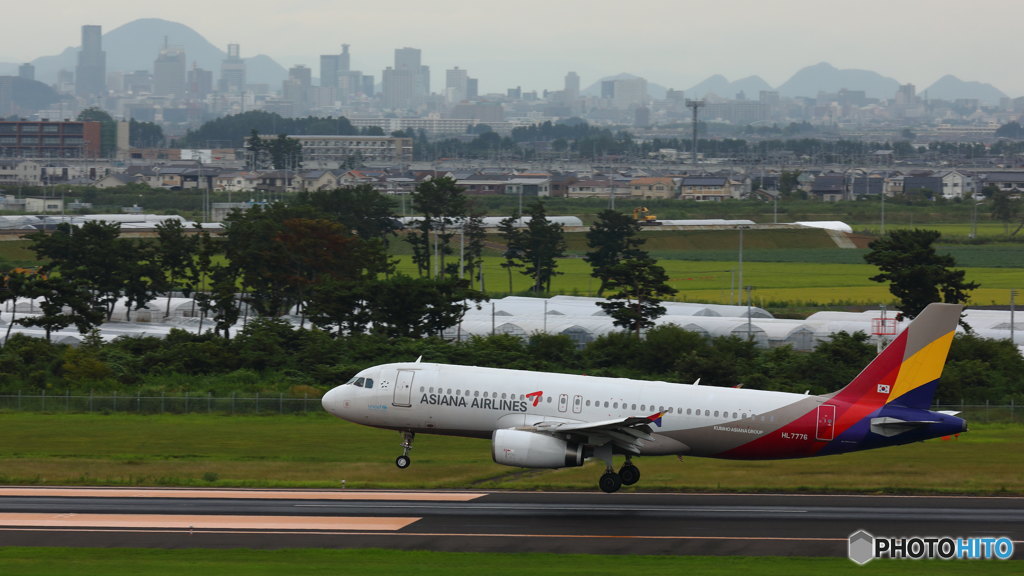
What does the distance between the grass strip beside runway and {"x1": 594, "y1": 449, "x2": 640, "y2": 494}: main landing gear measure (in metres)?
8.06

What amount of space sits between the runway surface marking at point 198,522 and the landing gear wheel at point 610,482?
7122mm

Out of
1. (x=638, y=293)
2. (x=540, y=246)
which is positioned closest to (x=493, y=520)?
(x=638, y=293)

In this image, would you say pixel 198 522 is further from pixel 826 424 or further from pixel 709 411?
pixel 826 424

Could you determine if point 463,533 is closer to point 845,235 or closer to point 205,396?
point 205,396

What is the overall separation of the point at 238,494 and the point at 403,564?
11596 mm

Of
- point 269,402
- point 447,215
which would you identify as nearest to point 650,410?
point 269,402

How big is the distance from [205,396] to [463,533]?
3403cm

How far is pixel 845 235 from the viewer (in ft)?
622

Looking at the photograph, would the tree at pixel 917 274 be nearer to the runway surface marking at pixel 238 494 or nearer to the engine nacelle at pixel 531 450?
the engine nacelle at pixel 531 450

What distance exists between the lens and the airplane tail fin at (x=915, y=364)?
42750 millimetres

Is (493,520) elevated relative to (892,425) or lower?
lower

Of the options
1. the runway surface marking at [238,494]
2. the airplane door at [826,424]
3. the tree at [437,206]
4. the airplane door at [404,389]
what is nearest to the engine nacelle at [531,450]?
the runway surface marking at [238,494]

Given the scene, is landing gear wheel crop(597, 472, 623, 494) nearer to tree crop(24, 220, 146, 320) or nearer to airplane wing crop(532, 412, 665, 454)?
airplane wing crop(532, 412, 665, 454)

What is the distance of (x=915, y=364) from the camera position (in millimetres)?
42906
